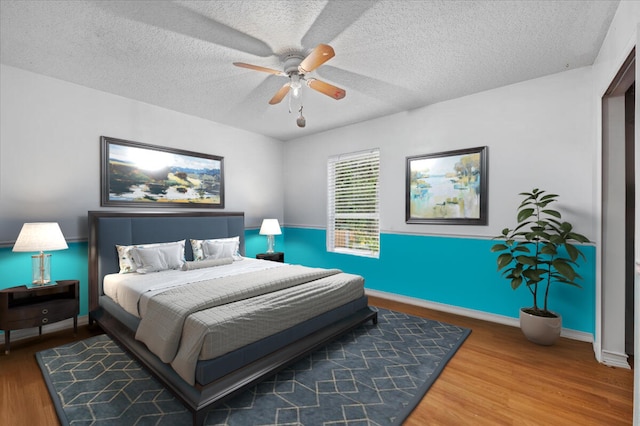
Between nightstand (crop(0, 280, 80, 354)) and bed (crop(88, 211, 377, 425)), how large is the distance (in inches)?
11.6

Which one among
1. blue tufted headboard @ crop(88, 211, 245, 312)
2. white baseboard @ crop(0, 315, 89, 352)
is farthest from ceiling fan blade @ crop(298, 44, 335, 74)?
white baseboard @ crop(0, 315, 89, 352)

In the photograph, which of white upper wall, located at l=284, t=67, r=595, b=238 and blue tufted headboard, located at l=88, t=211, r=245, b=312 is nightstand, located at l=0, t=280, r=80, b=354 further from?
white upper wall, located at l=284, t=67, r=595, b=238

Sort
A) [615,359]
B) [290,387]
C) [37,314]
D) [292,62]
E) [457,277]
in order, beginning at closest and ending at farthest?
[290,387]
[615,359]
[292,62]
[37,314]
[457,277]

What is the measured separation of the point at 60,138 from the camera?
3.29 meters

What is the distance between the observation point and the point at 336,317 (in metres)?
2.95

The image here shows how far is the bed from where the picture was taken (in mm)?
1936

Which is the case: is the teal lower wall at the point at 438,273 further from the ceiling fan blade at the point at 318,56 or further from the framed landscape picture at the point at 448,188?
the ceiling fan blade at the point at 318,56

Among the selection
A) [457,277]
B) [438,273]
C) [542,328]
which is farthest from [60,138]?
[542,328]

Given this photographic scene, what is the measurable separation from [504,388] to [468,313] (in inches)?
62.0

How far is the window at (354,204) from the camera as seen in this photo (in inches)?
186

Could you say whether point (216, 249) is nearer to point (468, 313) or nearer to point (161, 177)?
point (161, 177)

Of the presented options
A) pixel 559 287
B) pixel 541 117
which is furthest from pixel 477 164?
pixel 559 287

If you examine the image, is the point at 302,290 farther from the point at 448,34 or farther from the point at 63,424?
the point at 448,34

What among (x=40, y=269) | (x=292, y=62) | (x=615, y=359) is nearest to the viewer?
(x=615, y=359)
